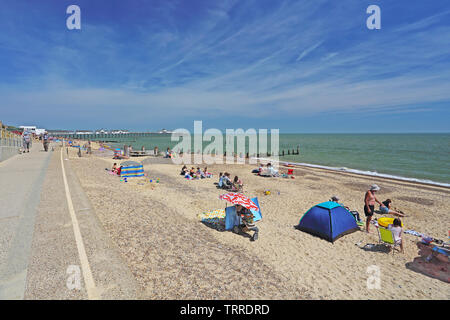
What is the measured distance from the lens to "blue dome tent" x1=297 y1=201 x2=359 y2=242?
300 inches

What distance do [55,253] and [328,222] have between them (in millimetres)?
7760

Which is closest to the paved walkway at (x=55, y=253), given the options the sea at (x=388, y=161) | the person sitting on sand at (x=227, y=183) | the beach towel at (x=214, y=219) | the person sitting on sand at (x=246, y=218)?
the beach towel at (x=214, y=219)

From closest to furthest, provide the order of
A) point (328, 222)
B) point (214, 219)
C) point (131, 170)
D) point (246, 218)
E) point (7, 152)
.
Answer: point (328, 222) → point (246, 218) → point (214, 219) → point (131, 170) → point (7, 152)

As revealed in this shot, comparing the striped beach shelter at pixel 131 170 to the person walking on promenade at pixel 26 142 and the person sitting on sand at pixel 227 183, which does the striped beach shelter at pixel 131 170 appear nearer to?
the person sitting on sand at pixel 227 183

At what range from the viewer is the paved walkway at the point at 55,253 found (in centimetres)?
377

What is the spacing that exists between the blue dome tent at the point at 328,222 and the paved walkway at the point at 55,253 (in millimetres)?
6221

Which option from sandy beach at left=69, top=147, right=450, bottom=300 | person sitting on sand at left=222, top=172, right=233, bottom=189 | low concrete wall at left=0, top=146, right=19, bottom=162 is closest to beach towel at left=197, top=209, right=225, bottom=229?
sandy beach at left=69, top=147, right=450, bottom=300

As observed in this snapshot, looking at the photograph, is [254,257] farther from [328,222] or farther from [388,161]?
[388,161]

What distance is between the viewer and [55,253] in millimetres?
4789

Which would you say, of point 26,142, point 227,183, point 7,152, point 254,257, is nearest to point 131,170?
point 227,183
